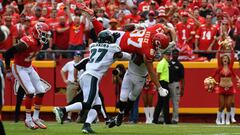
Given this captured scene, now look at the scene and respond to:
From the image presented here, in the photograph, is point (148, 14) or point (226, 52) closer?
point (226, 52)

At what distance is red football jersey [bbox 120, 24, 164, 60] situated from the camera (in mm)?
14797

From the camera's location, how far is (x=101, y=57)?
14.8 meters

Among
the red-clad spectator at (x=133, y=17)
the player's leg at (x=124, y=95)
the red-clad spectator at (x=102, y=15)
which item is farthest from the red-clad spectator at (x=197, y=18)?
the player's leg at (x=124, y=95)

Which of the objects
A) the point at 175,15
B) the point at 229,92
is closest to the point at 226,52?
the point at 229,92

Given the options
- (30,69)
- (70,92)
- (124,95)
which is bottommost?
(70,92)

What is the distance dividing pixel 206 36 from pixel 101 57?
8.04 meters

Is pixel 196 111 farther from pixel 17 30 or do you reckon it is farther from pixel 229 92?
pixel 17 30

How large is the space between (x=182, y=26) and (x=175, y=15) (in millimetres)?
493

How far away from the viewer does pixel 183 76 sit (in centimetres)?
2088

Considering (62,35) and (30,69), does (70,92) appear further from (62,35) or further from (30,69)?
(30,69)

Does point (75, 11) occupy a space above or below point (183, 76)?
above

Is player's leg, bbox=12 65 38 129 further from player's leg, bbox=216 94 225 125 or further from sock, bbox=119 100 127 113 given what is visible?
player's leg, bbox=216 94 225 125

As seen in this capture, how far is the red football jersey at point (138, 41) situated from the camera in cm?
1480

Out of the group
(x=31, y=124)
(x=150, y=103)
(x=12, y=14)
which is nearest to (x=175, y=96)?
(x=150, y=103)
